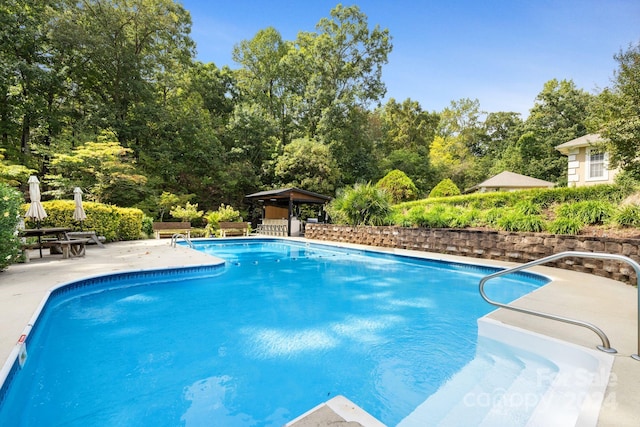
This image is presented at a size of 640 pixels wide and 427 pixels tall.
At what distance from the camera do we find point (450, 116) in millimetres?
34688

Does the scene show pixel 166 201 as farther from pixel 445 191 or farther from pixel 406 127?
pixel 406 127

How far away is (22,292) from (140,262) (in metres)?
2.86

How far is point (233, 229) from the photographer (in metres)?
16.2

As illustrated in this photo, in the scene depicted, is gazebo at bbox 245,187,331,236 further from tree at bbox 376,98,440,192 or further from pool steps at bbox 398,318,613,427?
tree at bbox 376,98,440,192

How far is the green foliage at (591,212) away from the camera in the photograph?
7.38m

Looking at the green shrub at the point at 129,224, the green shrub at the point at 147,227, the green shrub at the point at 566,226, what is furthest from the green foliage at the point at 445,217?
the green shrub at the point at 147,227

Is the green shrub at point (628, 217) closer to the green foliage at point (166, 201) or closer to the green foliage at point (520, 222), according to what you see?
the green foliage at point (520, 222)

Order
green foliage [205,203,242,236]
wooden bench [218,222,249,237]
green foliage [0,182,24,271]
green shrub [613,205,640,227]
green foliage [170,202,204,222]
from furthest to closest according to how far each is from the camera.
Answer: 1. green foliage [170,202,204,222]
2. green foliage [205,203,242,236]
3. wooden bench [218,222,249,237]
4. green shrub [613,205,640,227]
5. green foliage [0,182,24,271]

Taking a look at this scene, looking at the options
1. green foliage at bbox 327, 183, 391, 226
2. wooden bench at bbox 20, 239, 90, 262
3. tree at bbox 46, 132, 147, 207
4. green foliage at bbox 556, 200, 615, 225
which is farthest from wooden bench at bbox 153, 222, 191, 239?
green foliage at bbox 556, 200, 615, 225

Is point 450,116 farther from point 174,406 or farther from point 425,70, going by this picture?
point 174,406

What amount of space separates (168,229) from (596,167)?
2066 centimetres

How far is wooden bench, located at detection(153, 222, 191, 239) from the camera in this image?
14.7 m

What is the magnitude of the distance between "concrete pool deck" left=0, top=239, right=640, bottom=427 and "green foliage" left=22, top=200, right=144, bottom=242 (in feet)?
10.5

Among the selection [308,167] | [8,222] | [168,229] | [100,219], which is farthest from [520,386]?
[308,167]
